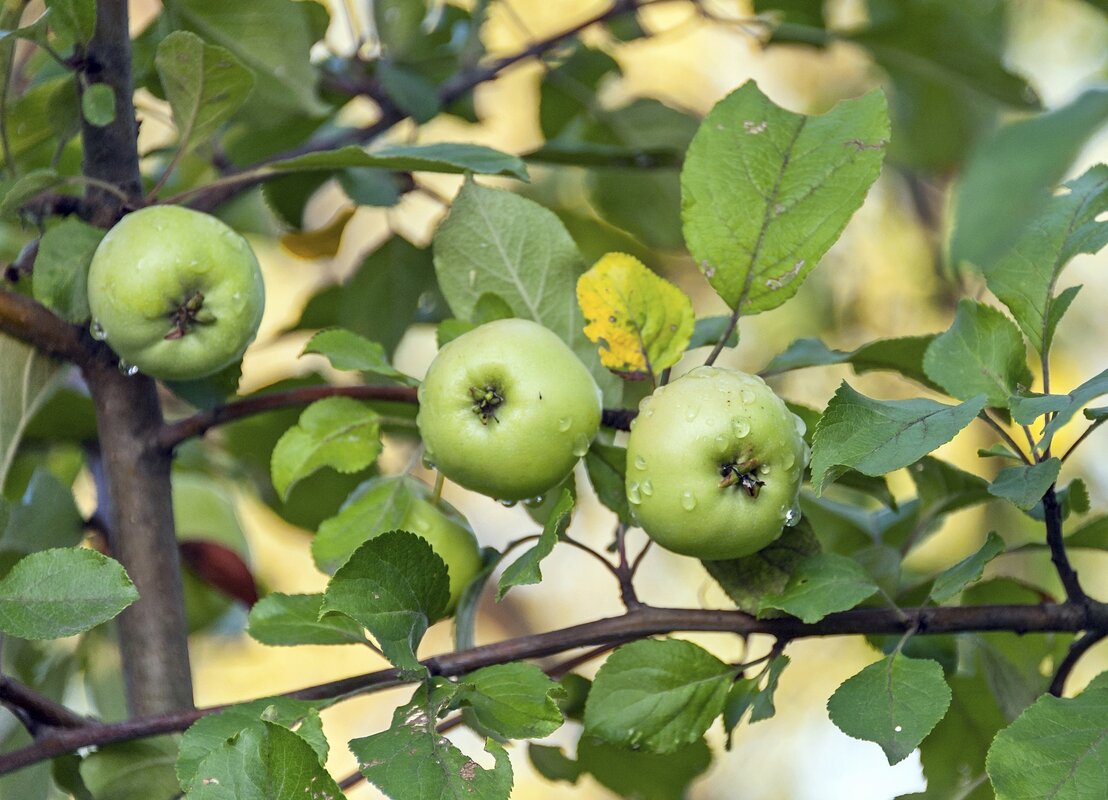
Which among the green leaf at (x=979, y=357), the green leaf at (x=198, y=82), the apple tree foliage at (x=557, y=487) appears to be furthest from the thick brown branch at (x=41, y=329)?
the green leaf at (x=979, y=357)

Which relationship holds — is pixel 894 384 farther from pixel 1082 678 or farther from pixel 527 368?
pixel 527 368

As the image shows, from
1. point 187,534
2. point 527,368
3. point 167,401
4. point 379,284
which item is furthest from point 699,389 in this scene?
point 167,401

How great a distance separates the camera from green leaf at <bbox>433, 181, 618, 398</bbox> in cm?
62

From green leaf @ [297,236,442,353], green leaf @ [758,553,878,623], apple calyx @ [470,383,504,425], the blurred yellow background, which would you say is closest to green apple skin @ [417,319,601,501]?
apple calyx @ [470,383,504,425]

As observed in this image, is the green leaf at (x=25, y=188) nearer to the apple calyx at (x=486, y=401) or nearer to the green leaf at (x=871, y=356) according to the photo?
the apple calyx at (x=486, y=401)

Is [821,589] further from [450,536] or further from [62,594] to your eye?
[62,594]

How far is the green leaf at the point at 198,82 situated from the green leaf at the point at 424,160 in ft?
0.17

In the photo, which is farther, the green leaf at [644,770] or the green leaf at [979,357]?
the green leaf at [644,770]

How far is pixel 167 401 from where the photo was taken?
117cm

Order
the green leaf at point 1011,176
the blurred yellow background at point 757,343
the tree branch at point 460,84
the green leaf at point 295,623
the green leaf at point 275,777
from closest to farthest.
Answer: the green leaf at point 1011,176 → the green leaf at point 275,777 → the green leaf at point 295,623 → the tree branch at point 460,84 → the blurred yellow background at point 757,343

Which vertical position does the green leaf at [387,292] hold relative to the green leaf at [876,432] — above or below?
below

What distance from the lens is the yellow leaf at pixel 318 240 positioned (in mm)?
917

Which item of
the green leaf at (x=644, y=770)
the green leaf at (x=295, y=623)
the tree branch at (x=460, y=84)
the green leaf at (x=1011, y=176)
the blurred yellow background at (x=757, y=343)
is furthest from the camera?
the blurred yellow background at (x=757, y=343)

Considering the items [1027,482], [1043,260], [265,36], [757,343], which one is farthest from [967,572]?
[757,343]
